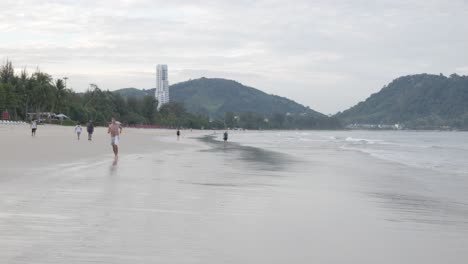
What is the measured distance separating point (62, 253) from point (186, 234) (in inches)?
66.8

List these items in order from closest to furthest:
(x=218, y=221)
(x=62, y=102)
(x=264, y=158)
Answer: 1. (x=218, y=221)
2. (x=264, y=158)
3. (x=62, y=102)

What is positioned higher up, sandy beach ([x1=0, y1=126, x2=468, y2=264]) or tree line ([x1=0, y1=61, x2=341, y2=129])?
tree line ([x1=0, y1=61, x2=341, y2=129])

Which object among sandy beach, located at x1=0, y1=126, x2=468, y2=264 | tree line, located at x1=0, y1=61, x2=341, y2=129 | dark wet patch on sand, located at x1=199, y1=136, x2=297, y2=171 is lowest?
dark wet patch on sand, located at x1=199, y1=136, x2=297, y2=171

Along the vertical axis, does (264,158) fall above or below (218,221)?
below

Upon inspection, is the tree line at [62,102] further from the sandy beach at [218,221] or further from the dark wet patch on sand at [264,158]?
the sandy beach at [218,221]

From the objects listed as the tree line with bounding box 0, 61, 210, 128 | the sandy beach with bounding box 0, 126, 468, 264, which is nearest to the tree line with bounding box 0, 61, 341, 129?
the tree line with bounding box 0, 61, 210, 128

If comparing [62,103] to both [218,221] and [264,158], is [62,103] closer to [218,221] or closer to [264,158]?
[264,158]

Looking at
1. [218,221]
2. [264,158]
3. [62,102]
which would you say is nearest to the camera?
[218,221]

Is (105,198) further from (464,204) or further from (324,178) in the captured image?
(324,178)

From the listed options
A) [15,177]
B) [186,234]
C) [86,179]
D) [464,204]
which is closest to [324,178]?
[464,204]

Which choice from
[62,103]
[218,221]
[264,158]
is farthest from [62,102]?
[218,221]

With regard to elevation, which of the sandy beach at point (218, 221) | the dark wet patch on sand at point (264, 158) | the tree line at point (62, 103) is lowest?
the dark wet patch on sand at point (264, 158)

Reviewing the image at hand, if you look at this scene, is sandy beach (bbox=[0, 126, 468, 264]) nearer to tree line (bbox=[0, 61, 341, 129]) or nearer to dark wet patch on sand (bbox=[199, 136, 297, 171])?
dark wet patch on sand (bbox=[199, 136, 297, 171])

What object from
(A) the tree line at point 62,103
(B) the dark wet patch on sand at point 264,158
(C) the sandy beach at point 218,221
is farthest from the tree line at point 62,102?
(C) the sandy beach at point 218,221
